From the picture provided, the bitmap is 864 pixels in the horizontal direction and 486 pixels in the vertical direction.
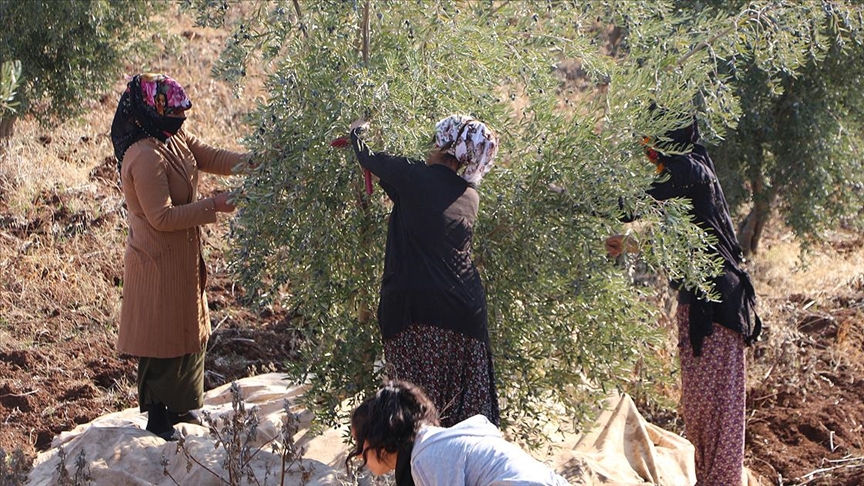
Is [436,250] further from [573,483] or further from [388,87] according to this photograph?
[573,483]

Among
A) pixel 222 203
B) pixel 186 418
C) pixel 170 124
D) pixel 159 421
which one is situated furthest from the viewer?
pixel 186 418

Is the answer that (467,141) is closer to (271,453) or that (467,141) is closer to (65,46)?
(271,453)

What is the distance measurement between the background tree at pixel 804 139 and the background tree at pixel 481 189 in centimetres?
361

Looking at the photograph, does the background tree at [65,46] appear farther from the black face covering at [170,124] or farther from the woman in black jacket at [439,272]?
the woman in black jacket at [439,272]

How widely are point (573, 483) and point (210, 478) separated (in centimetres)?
169

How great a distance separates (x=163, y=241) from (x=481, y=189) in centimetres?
144

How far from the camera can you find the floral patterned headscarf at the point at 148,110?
441cm

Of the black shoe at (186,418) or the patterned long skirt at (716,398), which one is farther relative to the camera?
the black shoe at (186,418)

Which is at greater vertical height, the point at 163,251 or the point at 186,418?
the point at 163,251

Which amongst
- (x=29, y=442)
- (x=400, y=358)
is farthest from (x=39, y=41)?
(x=400, y=358)

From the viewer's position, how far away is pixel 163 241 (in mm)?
4566

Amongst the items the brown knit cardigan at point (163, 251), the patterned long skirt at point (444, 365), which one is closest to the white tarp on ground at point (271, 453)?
the brown knit cardigan at point (163, 251)

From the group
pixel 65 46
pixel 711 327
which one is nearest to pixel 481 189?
pixel 711 327

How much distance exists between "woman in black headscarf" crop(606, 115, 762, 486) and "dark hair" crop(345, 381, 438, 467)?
1.91 metres
